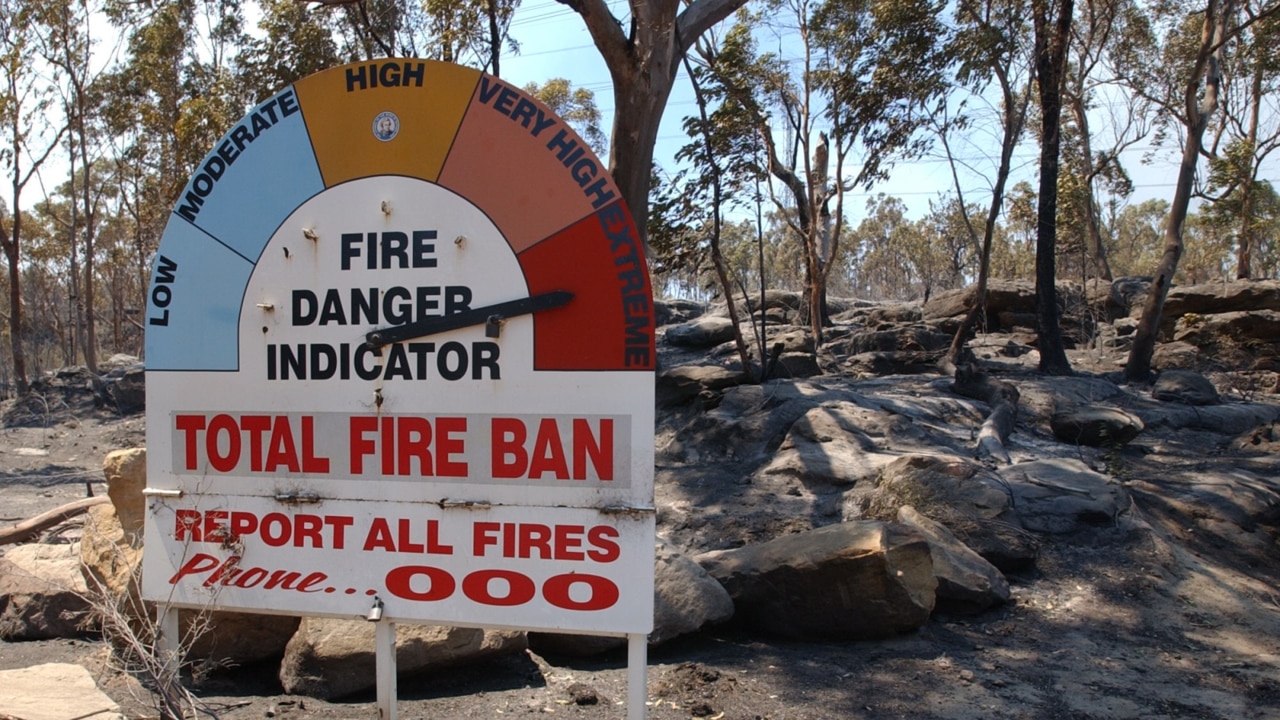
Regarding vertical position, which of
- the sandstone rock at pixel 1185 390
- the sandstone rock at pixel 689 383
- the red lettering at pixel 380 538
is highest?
the red lettering at pixel 380 538

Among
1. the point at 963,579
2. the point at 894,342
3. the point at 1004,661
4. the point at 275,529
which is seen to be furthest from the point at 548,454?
the point at 894,342

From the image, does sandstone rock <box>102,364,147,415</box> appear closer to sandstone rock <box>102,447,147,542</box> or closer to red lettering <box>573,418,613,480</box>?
sandstone rock <box>102,447,147,542</box>

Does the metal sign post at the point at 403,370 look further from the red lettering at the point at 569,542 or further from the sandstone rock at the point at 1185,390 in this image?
the sandstone rock at the point at 1185,390

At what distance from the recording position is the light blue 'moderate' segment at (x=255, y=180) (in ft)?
7.97

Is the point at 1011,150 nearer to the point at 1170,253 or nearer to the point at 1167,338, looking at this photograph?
the point at 1170,253

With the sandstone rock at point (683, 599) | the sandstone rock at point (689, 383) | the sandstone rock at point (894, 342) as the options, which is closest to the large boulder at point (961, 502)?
the sandstone rock at point (683, 599)

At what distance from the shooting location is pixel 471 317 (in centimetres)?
228

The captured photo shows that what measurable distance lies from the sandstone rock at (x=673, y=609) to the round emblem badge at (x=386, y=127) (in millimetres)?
2340

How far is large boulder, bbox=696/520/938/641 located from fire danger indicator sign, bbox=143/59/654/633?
2.51 metres

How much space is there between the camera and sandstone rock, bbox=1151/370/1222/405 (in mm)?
12883

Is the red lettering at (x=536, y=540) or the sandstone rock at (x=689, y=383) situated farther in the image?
the sandstone rock at (x=689, y=383)

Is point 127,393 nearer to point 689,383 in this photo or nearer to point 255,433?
point 689,383

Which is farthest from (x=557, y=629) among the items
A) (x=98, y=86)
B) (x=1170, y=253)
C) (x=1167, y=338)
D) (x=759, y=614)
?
(x=98, y=86)

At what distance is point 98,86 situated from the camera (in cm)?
2320
